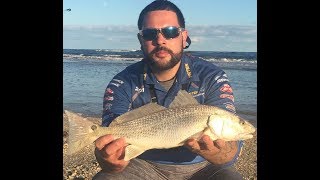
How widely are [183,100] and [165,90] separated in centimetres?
17

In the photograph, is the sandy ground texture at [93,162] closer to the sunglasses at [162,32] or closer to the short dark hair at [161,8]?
the sunglasses at [162,32]

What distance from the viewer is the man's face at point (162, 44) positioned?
3.47 metres

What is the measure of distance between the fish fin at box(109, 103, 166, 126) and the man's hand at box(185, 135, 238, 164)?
0.34 m

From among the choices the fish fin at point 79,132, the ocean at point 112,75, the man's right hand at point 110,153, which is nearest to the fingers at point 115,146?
the man's right hand at point 110,153

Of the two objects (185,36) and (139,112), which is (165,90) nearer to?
(139,112)

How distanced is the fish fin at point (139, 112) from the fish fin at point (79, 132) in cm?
18

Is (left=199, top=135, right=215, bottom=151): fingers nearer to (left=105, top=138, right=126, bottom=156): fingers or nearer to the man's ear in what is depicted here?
(left=105, top=138, right=126, bottom=156): fingers

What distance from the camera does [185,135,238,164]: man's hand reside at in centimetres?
333

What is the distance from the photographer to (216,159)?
350 cm

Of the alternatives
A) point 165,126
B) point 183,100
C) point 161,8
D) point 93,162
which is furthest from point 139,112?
point 161,8

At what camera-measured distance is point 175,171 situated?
358 cm
